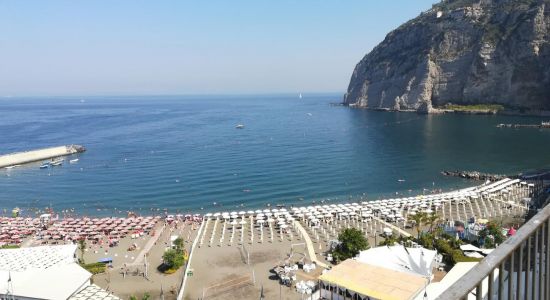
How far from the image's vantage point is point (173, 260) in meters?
32.3

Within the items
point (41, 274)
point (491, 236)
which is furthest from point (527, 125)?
point (41, 274)

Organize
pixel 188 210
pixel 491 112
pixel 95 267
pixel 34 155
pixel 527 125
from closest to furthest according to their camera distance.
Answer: pixel 95 267
pixel 188 210
pixel 34 155
pixel 527 125
pixel 491 112

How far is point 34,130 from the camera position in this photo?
136500 mm

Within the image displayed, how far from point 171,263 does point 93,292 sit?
7097mm

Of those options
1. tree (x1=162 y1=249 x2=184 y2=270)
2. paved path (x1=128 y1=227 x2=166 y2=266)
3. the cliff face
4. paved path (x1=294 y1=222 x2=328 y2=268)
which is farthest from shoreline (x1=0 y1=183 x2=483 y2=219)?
the cliff face

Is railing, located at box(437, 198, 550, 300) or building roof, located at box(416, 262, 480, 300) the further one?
building roof, located at box(416, 262, 480, 300)

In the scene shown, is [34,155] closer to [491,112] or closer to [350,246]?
[350,246]

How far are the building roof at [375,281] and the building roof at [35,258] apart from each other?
18.0 metres

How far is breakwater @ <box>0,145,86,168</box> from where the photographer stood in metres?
83.8

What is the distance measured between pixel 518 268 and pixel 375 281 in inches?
858

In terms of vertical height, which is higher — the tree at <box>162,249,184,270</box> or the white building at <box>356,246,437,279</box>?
the white building at <box>356,246,437,279</box>

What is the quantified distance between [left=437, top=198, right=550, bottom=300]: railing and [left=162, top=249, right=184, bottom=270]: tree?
30.0 meters

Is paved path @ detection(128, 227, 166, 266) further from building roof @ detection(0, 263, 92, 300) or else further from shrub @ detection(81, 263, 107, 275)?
building roof @ detection(0, 263, 92, 300)

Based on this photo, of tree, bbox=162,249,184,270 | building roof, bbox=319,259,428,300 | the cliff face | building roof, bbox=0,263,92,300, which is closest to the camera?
building roof, bbox=319,259,428,300
